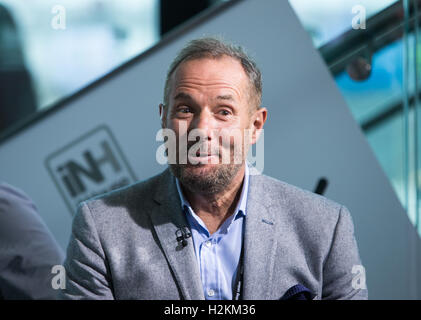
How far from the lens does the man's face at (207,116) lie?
145 centimetres

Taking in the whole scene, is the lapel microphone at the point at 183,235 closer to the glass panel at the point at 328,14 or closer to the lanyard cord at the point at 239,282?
the lanyard cord at the point at 239,282

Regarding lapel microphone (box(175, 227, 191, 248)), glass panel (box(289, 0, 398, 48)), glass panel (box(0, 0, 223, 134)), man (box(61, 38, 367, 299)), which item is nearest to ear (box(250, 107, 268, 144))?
man (box(61, 38, 367, 299))

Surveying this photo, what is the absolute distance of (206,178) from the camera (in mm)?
1463

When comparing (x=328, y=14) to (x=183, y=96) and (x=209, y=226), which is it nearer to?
(x=183, y=96)

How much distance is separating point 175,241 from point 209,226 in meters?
0.15

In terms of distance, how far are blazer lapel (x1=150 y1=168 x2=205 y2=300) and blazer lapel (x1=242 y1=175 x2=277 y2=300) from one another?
0.14 m

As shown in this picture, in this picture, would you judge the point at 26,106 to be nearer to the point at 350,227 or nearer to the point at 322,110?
the point at 322,110

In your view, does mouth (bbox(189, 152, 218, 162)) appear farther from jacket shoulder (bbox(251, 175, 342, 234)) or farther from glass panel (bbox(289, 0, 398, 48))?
glass panel (bbox(289, 0, 398, 48))

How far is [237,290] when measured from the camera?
1454 millimetres

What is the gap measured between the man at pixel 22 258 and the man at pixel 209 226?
2.05ft

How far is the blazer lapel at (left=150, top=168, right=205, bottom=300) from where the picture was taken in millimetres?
1409

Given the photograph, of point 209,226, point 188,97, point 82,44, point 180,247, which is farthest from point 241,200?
point 82,44

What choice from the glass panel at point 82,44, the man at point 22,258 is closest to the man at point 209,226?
the man at point 22,258
